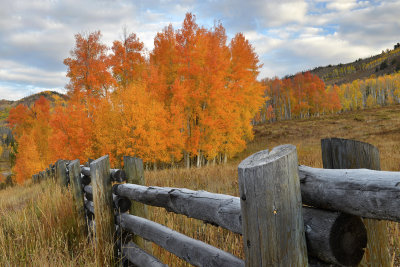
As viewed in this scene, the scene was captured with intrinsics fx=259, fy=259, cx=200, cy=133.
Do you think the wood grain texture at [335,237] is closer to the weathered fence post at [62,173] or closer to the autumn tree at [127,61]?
the weathered fence post at [62,173]

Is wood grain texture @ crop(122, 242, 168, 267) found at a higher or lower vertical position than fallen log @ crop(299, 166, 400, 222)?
lower

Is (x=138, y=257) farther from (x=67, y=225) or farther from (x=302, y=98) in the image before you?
(x=302, y=98)

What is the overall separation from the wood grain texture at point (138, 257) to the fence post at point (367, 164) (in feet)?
5.83

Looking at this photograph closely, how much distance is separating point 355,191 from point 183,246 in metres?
1.44

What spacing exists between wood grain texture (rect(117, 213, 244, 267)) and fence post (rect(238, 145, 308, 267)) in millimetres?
427

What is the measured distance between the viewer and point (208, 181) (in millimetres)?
7703

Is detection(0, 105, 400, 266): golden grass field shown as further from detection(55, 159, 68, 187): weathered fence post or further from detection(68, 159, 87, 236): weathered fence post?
detection(55, 159, 68, 187): weathered fence post

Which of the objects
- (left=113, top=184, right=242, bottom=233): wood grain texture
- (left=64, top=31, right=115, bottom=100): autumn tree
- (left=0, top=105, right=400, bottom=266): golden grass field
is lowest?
(left=0, top=105, right=400, bottom=266): golden grass field

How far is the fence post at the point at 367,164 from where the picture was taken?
1.39 m

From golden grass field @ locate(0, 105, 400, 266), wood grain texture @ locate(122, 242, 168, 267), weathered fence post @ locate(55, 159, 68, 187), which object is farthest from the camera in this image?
weathered fence post @ locate(55, 159, 68, 187)

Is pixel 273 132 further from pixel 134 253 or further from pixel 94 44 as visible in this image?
pixel 134 253

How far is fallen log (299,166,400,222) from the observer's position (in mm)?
959

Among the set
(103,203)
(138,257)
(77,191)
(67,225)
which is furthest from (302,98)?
(138,257)

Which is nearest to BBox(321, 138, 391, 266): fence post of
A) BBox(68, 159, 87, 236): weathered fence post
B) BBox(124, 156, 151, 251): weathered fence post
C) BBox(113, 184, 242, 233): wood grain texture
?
BBox(113, 184, 242, 233): wood grain texture
